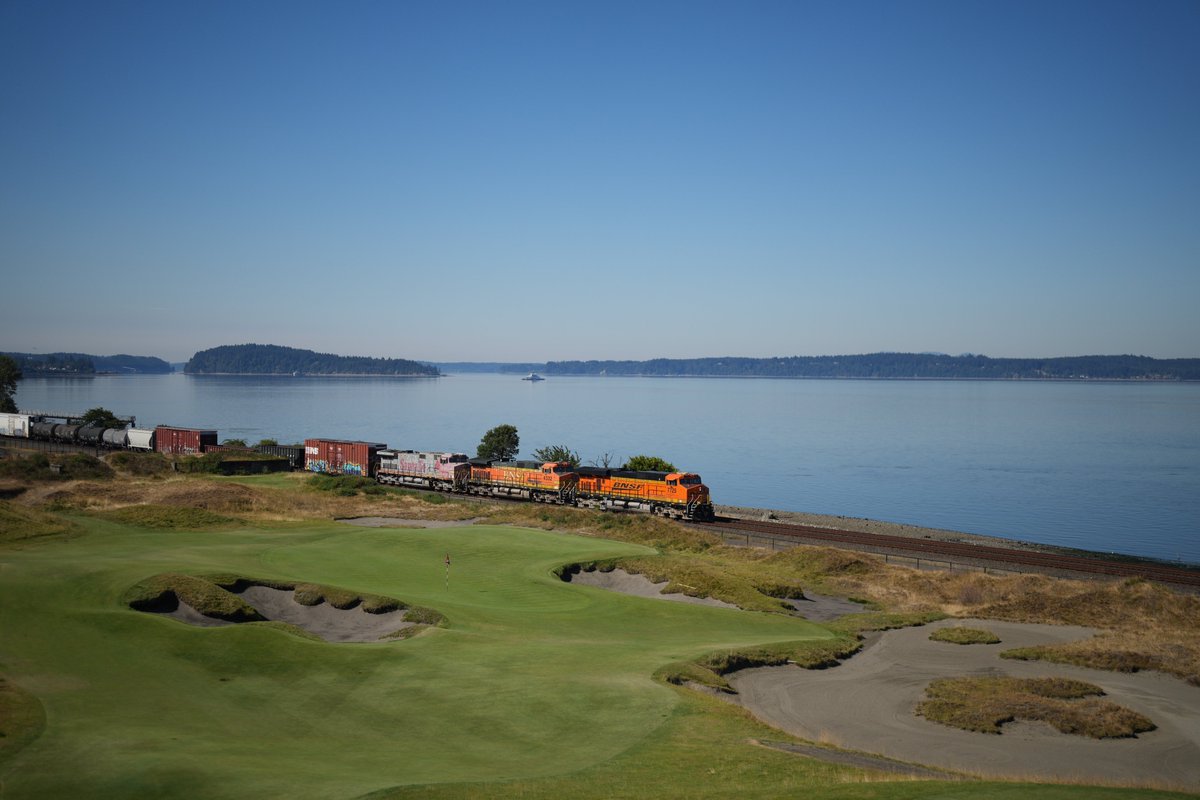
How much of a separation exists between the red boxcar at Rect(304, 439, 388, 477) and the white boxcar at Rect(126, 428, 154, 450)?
21.8 meters

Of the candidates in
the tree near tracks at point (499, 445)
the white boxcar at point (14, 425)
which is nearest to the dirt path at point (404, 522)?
the tree near tracks at point (499, 445)

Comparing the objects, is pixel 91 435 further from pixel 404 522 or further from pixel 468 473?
pixel 404 522

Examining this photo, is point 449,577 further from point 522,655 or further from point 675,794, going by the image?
point 675,794

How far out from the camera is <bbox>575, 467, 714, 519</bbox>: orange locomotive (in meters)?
66.5

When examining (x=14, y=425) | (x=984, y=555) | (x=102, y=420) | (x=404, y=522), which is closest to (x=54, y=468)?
(x=404, y=522)

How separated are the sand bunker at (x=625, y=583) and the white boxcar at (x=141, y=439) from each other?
7810 centimetres

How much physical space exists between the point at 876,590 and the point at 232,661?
33.0 metres

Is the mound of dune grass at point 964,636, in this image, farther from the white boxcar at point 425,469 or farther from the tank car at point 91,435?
the tank car at point 91,435

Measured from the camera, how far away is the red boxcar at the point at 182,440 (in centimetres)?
9580

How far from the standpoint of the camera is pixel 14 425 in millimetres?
114625

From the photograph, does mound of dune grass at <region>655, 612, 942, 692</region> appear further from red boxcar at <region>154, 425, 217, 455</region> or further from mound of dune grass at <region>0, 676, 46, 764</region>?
red boxcar at <region>154, 425, 217, 455</region>

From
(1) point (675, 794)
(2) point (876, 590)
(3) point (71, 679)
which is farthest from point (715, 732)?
(2) point (876, 590)

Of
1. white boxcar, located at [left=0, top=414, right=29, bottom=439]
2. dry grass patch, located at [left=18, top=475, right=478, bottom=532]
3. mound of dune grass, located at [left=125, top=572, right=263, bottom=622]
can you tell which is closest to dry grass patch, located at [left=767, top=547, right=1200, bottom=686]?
mound of dune grass, located at [left=125, top=572, right=263, bottom=622]

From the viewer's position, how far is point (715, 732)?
67.7 ft
